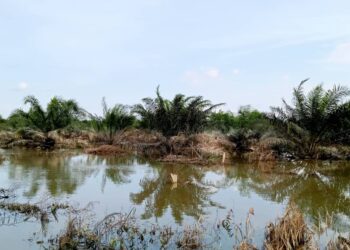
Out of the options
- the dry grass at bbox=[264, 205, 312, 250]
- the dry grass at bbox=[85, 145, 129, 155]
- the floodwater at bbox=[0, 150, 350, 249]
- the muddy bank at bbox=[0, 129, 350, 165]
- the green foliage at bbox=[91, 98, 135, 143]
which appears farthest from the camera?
the green foliage at bbox=[91, 98, 135, 143]

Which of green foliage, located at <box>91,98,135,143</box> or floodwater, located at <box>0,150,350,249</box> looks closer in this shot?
floodwater, located at <box>0,150,350,249</box>

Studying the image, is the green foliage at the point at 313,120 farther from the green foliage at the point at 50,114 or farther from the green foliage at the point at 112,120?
the green foliage at the point at 50,114

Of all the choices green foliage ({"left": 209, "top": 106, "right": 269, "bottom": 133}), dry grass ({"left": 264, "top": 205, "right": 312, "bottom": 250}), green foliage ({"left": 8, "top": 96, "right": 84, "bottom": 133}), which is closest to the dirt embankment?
green foliage ({"left": 8, "top": 96, "right": 84, "bottom": 133})

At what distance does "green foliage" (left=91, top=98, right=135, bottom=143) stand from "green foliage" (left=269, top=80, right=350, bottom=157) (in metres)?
9.19

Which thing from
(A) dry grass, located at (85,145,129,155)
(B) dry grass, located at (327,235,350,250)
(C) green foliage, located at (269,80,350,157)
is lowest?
(B) dry grass, located at (327,235,350,250)

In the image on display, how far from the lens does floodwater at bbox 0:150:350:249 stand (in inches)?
285

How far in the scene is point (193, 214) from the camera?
27.1ft

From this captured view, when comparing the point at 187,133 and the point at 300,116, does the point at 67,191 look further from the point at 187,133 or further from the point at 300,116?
the point at 300,116

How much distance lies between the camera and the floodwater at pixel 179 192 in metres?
7.25

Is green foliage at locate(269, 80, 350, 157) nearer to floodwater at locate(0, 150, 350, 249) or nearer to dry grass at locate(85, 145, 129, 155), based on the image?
floodwater at locate(0, 150, 350, 249)

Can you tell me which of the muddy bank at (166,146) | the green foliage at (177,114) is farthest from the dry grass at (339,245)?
the green foliage at (177,114)

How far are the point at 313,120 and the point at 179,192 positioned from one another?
11.0 m

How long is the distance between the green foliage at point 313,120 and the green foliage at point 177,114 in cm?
382

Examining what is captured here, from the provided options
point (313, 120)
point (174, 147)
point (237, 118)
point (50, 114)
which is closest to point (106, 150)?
point (174, 147)
